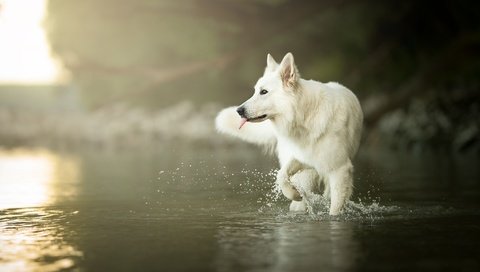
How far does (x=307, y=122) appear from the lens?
9.59 metres

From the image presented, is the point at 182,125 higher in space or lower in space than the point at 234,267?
higher

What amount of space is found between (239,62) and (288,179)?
17.2 metres

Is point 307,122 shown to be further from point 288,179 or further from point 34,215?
point 34,215

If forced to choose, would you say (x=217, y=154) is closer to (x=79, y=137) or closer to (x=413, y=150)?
(x=413, y=150)

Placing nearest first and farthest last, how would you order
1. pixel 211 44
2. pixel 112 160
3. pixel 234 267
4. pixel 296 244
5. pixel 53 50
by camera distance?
pixel 234 267, pixel 296 244, pixel 112 160, pixel 211 44, pixel 53 50

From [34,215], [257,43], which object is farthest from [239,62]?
[34,215]

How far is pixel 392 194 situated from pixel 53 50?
75.8ft

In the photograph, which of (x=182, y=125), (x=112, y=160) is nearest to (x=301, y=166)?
(x=112, y=160)

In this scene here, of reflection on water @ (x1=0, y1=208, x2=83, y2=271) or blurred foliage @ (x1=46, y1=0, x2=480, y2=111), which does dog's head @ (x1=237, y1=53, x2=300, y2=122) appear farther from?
blurred foliage @ (x1=46, y1=0, x2=480, y2=111)

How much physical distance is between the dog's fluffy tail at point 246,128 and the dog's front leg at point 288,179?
3.14 feet

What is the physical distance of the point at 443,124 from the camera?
23062 millimetres

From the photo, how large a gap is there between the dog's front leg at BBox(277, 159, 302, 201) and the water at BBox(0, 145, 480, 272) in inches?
10.0

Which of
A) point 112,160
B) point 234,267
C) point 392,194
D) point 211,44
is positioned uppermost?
point 211,44

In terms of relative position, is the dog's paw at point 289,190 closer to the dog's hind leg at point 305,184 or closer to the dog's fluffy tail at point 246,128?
the dog's hind leg at point 305,184
